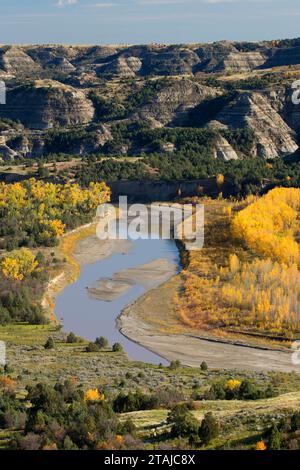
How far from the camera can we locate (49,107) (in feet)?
547

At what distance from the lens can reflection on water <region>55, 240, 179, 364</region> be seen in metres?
65.3

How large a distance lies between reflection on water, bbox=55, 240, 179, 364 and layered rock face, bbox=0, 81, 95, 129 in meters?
74.3

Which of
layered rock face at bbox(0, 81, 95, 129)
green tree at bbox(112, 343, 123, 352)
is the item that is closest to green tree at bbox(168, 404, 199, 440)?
green tree at bbox(112, 343, 123, 352)

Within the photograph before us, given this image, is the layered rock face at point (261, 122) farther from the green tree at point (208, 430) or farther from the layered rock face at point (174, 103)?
the green tree at point (208, 430)

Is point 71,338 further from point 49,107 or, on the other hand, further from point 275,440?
point 49,107

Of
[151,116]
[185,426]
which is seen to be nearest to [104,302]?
[185,426]

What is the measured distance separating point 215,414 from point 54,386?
1156 cm

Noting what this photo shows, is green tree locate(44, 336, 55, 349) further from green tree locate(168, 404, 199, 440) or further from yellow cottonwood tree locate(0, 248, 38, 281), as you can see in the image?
green tree locate(168, 404, 199, 440)

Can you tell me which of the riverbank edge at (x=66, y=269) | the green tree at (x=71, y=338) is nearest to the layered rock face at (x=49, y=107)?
the riverbank edge at (x=66, y=269)

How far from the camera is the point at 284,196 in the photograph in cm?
10519

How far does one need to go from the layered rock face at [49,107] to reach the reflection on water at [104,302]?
74268 mm

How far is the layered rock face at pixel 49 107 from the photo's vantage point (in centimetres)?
16638

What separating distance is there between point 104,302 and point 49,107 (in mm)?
98047

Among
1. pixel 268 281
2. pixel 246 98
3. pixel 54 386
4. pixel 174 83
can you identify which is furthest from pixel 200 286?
pixel 174 83
